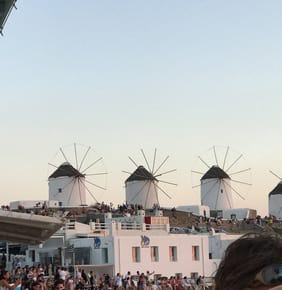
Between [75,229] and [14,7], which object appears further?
[75,229]

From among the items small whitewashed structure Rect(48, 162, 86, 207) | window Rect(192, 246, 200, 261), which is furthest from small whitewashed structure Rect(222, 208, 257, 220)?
window Rect(192, 246, 200, 261)

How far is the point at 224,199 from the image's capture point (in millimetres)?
102062

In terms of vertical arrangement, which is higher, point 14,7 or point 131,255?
point 14,7

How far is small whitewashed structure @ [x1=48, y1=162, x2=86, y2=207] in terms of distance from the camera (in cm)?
9238

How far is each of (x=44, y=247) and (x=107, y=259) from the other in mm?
4543

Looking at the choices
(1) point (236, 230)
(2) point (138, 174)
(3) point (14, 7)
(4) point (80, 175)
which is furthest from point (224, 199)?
(3) point (14, 7)

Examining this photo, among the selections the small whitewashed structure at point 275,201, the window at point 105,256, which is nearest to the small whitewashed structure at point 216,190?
the small whitewashed structure at point 275,201

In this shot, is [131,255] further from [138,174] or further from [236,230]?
[138,174]

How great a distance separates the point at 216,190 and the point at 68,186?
2338 centimetres

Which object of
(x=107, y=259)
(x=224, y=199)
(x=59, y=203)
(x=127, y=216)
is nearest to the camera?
(x=107, y=259)

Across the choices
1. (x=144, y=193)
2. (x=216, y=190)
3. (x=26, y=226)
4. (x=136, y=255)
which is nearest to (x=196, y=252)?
(x=136, y=255)

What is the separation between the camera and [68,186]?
93.0 m

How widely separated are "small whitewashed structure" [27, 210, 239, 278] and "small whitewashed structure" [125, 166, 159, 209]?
4369cm

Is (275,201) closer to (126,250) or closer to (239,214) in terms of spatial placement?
(239,214)
